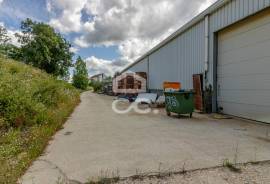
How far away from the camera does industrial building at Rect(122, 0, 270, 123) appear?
6.27 m

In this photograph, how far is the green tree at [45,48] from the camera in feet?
82.6

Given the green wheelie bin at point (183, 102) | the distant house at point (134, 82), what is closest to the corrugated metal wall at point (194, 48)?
the green wheelie bin at point (183, 102)

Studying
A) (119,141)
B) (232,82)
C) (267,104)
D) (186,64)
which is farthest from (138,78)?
(119,141)

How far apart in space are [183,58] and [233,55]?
395 cm

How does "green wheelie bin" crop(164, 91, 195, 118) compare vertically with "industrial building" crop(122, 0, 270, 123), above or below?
below

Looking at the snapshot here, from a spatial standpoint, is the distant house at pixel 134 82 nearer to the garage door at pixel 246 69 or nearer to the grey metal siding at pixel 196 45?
the grey metal siding at pixel 196 45

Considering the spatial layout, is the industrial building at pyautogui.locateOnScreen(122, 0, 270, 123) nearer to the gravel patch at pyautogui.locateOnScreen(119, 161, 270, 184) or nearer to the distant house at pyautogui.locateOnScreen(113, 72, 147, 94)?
the gravel patch at pyautogui.locateOnScreen(119, 161, 270, 184)

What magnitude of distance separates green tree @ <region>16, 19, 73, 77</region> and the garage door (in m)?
22.6

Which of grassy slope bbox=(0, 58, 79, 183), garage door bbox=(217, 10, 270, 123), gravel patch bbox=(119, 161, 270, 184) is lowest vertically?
gravel patch bbox=(119, 161, 270, 184)

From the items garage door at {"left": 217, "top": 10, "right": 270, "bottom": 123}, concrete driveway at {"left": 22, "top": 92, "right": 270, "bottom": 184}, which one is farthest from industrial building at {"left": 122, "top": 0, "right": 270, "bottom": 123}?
concrete driveway at {"left": 22, "top": 92, "right": 270, "bottom": 184}

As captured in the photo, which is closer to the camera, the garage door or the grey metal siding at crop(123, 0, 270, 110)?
the garage door

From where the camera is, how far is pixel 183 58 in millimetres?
11422

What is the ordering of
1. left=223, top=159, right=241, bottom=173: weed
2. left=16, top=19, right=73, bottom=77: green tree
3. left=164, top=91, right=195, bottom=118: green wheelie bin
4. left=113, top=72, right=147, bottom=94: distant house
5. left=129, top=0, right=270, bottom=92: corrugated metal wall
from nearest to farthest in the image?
left=223, top=159, right=241, bottom=173: weed
left=129, top=0, right=270, bottom=92: corrugated metal wall
left=164, top=91, right=195, bottom=118: green wheelie bin
left=113, top=72, right=147, bottom=94: distant house
left=16, top=19, right=73, bottom=77: green tree

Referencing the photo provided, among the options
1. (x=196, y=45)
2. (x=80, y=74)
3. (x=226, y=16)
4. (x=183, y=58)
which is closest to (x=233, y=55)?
(x=226, y=16)
